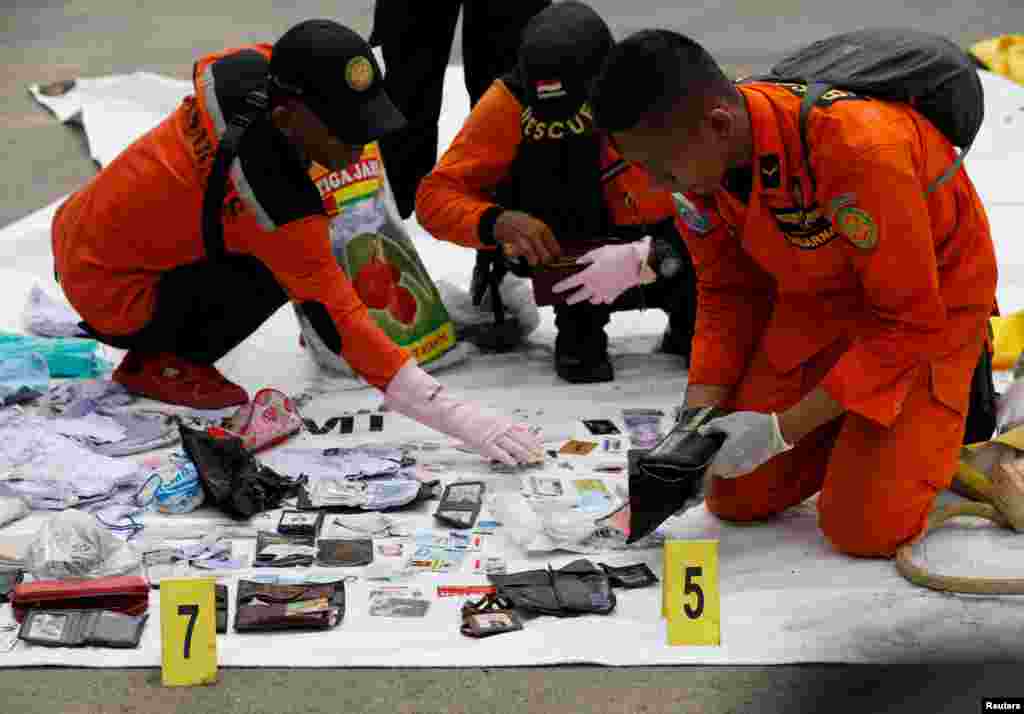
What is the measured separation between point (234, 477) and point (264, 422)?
0.99 ft

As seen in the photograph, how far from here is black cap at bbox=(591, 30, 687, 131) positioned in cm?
201

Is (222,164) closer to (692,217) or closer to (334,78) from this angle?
(334,78)

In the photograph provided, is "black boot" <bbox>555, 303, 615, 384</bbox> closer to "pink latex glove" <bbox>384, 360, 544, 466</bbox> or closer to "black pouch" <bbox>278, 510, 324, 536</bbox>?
"pink latex glove" <bbox>384, 360, 544, 466</bbox>

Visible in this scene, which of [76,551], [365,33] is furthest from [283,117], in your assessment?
[365,33]

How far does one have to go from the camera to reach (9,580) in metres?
2.35

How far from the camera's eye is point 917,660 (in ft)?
6.88

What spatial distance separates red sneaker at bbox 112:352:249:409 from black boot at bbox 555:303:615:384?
Result: 0.75m

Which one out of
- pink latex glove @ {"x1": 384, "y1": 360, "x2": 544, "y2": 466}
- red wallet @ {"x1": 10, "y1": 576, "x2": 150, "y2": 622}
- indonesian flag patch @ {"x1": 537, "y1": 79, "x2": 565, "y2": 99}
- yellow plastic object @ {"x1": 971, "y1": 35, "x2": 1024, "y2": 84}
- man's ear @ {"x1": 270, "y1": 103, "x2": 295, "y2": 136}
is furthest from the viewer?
yellow plastic object @ {"x1": 971, "y1": 35, "x2": 1024, "y2": 84}

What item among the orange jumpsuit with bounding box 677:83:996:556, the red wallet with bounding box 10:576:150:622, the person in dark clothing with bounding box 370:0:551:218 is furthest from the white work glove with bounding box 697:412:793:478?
the person in dark clothing with bounding box 370:0:551:218

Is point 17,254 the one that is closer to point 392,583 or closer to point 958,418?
point 392,583

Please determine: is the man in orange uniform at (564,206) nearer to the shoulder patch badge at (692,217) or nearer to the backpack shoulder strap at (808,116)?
the shoulder patch badge at (692,217)

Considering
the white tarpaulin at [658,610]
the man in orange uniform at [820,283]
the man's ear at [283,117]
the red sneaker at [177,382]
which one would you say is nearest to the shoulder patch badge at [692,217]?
the man in orange uniform at [820,283]

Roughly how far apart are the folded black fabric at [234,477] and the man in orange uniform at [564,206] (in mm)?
801

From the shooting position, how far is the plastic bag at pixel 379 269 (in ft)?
10.9
